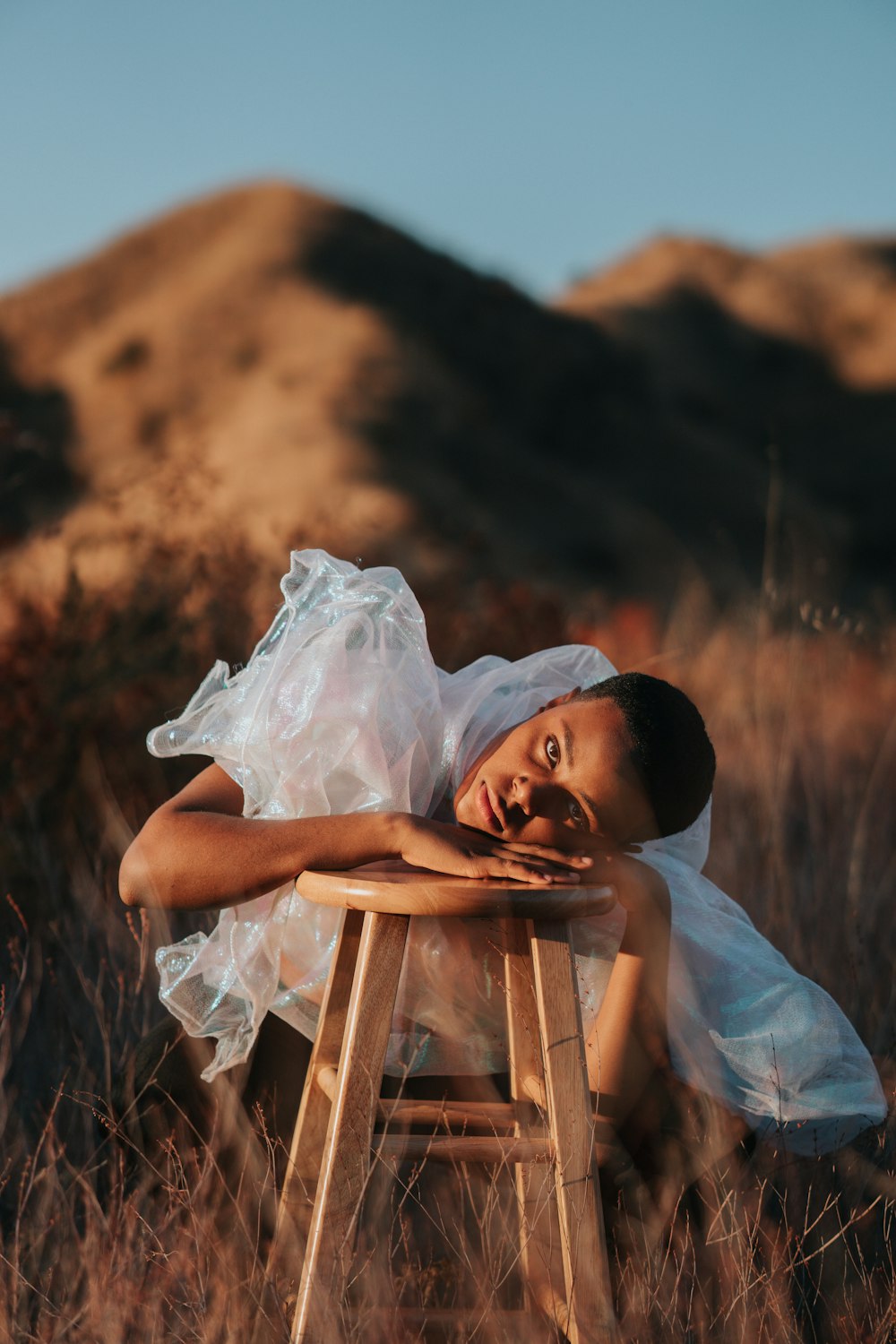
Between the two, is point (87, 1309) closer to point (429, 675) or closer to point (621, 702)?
point (429, 675)

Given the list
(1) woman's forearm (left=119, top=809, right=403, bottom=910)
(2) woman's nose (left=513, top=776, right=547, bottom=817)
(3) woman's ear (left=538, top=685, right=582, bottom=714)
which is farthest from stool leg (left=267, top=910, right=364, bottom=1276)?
(3) woman's ear (left=538, top=685, right=582, bottom=714)

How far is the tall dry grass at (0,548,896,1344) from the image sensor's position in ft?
5.92

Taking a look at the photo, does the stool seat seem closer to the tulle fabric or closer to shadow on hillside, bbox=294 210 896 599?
the tulle fabric

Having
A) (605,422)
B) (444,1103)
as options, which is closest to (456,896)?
(444,1103)

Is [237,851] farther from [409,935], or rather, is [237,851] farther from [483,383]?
[483,383]

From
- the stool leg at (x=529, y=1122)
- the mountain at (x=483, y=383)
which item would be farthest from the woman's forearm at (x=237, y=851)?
the mountain at (x=483, y=383)

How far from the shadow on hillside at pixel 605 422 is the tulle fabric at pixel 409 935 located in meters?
22.3

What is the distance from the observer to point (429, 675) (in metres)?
1.88

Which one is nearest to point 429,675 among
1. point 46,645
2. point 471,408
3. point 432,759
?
point 432,759

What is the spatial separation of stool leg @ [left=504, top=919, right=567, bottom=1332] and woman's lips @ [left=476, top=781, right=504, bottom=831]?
0.14m

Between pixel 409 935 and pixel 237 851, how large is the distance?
0.35 meters

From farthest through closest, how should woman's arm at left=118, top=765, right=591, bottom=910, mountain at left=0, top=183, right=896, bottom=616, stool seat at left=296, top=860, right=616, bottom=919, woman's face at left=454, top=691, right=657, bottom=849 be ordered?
mountain at left=0, top=183, right=896, bottom=616 → woman's face at left=454, top=691, right=657, bottom=849 → woman's arm at left=118, top=765, right=591, bottom=910 → stool seat at left=296, top=860, right=616, bottom=919

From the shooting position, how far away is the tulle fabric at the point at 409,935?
1.80 metres

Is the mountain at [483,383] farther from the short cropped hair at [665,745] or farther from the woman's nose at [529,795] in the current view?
the woman's nose at [529,795]
